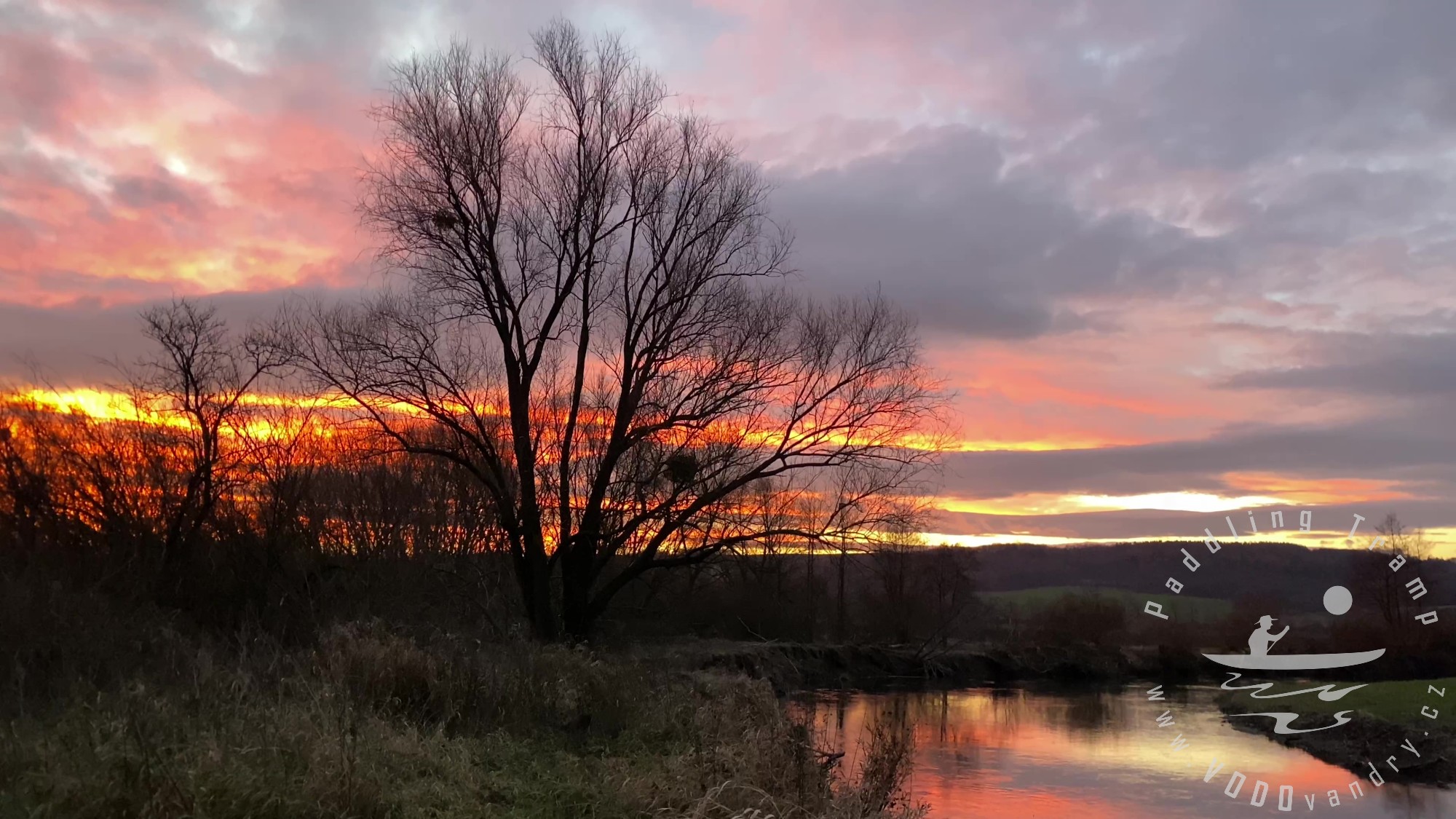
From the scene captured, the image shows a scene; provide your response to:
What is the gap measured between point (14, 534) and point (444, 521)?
1110cm

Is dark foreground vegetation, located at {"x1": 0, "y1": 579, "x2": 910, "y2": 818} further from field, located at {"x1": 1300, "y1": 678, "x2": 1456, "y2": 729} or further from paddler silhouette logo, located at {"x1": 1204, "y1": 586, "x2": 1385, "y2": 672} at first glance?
paddler silhouette logo, located at {"x1": 1204, "y1": 586, "x2": 1385, "y2": 672}

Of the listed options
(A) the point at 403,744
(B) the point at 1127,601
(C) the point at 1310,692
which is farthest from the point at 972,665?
(A) the point at 403,744

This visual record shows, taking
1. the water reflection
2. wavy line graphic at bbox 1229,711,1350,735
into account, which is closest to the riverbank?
wavy line graphic at bbox 1229,711,1350,735

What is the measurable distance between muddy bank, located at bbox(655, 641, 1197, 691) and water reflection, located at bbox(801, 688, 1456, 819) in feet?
21.2

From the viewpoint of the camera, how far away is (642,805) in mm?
7621

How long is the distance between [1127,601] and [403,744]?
150 feet

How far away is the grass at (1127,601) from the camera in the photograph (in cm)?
3592

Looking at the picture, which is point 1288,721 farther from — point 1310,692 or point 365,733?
point 365,733

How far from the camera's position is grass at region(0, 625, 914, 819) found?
5547 millimetres

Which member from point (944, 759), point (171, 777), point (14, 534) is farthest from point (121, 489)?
point (944, 759)

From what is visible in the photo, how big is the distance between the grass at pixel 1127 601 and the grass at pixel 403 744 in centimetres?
2661

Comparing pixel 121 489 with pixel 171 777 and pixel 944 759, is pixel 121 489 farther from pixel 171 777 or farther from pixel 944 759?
pixel 944 759

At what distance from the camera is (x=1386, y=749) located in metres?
19.9

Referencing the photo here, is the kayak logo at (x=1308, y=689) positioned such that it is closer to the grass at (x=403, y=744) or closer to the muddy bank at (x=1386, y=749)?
the muddy bank at (x=1386, y=749)
